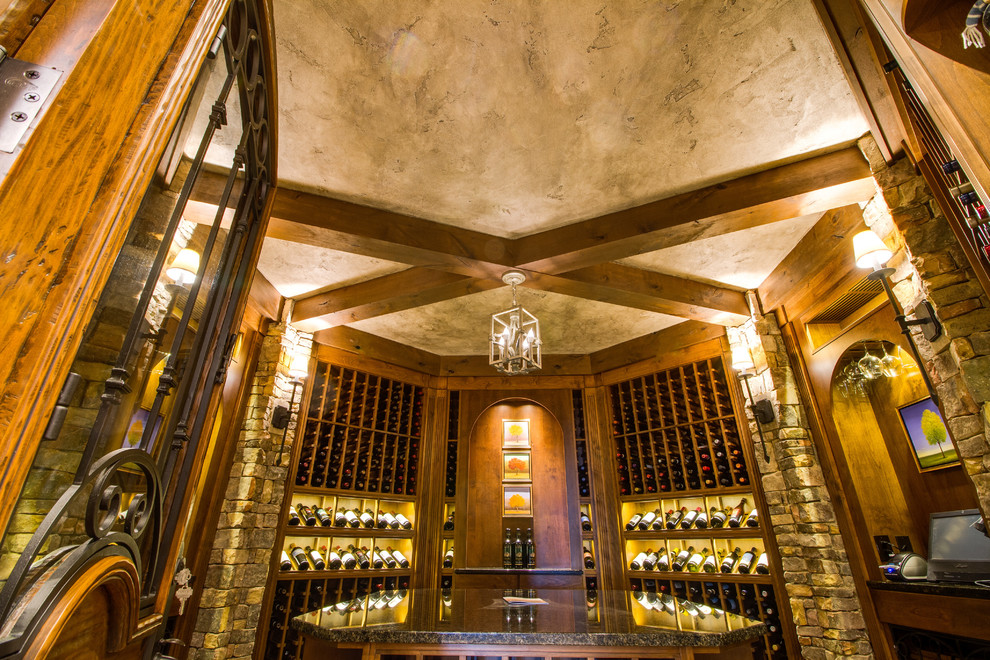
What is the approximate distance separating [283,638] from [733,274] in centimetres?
544

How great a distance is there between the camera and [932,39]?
1.05m

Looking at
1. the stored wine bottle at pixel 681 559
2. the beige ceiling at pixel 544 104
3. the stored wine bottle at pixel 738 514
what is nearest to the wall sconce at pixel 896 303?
the beige ceiling at pixel 544 104

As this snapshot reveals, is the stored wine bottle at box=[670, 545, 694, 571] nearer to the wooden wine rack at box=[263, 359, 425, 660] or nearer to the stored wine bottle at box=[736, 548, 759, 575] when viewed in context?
the stored wine bottle at box=[736, 548, 759, 575]

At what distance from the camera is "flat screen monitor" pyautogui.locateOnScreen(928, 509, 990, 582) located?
9.44ft

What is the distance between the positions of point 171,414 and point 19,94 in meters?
0.90

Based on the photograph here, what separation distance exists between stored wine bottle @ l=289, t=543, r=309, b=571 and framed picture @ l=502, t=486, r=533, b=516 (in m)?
2.38

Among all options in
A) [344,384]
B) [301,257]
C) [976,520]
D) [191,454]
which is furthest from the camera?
[344,384]

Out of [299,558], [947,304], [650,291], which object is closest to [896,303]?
[947,304]

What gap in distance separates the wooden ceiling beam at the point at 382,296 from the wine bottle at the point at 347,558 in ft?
7.95

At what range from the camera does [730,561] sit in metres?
4.52

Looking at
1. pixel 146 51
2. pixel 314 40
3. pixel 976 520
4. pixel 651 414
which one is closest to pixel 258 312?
pixel 314 40

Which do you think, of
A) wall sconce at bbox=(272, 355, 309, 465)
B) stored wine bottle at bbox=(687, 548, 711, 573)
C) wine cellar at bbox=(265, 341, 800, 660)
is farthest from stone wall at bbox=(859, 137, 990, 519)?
wall sconce at bbox=(272, 355, 309, 465)

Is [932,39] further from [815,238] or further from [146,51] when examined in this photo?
[815,238]

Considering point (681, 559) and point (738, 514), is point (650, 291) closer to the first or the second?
point (738, 514)
